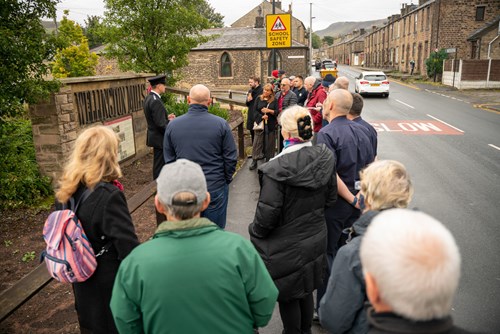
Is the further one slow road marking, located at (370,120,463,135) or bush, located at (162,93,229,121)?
slow road marking, located at (370,120,463,135)

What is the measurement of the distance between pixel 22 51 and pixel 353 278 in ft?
15.0

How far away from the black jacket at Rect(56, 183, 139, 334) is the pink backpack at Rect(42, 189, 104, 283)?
0.25ft

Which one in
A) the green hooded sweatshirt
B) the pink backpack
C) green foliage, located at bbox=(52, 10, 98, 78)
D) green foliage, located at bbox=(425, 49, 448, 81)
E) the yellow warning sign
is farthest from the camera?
green foliage, located at bbox=(425, 49, 448, 81)

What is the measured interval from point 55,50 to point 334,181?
4265 mm

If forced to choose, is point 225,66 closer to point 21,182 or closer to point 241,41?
point 241,41

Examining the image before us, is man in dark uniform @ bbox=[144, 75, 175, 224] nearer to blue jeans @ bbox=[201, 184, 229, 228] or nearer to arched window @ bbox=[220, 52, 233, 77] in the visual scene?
blue jeans @ bbox=[201, 184, 229, 228]

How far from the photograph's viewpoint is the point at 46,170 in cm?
726

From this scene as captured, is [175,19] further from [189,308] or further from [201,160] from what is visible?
[189,308]

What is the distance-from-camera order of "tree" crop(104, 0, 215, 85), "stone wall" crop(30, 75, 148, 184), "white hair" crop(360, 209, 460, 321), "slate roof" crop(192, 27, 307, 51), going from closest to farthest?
"white hair" crop(360, 209, 460, 321) → "stone wall" crop(30, 75, 148, 184) → "tree" crop(104, 0, 215, 85) → "slate roof" crop(192, 27, 307, 51)

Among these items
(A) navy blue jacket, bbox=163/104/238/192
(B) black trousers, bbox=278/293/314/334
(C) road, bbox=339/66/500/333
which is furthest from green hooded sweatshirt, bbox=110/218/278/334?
(C) road, bbox=339/66/500/333

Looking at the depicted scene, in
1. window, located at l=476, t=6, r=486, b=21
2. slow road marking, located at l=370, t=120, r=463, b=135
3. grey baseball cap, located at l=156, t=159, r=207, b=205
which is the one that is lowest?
slow road marking, located at l=370, t=120, r=463, b=135

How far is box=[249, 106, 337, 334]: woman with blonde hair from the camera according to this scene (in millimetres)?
3111

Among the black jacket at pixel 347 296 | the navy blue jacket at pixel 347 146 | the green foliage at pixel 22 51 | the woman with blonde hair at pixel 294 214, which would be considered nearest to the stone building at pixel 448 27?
the navy blue jacket at pixel 347 146

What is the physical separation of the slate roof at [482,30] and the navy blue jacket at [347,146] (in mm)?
40609
